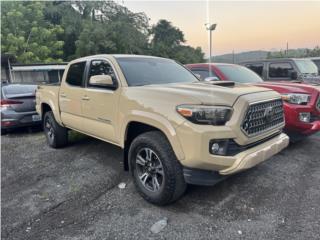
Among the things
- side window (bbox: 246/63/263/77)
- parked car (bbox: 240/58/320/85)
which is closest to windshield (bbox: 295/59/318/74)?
parked car (bbox: 240/58/320/85)

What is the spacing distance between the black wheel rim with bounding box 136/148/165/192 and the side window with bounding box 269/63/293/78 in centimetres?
605

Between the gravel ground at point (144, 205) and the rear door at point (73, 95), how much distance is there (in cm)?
79

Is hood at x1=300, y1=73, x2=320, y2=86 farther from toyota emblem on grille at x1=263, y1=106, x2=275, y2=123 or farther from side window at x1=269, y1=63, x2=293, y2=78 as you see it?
toyota emblem on grille at x1=263, y1=106, x2=275, y2=123

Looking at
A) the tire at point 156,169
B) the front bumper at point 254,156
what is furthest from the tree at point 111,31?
the front bumper at point 254,156

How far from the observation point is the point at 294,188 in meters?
3.62

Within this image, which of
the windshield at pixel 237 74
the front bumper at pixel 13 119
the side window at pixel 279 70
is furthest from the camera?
the side window at pixel 279 70

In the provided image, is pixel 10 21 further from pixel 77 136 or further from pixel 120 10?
pixel 77 136

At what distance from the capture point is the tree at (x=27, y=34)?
2200 centimetres

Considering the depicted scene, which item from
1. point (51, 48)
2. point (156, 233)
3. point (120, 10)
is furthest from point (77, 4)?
point (156, 233)

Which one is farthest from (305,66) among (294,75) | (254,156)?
(254,156)

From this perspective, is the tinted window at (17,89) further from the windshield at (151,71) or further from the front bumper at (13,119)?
the windshield at (151,71)

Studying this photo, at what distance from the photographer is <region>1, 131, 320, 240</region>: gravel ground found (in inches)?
109

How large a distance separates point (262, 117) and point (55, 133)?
4.22m

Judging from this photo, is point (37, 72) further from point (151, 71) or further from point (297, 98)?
point (297, 98)
